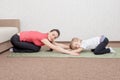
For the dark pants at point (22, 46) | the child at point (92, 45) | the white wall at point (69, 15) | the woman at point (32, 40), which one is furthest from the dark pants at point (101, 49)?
the white wall at point (69, 15)

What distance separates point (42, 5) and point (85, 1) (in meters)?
0.88

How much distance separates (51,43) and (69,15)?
146 cm

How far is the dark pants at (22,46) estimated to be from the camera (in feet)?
11.4

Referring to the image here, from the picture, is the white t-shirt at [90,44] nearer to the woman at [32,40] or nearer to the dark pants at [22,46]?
the woman at [32,40]

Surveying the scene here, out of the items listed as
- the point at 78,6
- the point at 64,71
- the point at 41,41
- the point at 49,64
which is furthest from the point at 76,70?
the point at 78,6

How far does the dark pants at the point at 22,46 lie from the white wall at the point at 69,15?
131cm

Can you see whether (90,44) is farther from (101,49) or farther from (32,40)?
(32,40)

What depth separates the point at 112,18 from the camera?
4.70 m

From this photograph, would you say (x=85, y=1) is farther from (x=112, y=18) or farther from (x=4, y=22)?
(x=4, y=22)

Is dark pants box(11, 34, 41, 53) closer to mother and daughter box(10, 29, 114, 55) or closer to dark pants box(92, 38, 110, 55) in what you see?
mother and daughter box(10, 29, 114, 55)

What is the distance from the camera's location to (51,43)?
346 centimetres

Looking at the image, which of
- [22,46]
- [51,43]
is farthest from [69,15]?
[22,46]

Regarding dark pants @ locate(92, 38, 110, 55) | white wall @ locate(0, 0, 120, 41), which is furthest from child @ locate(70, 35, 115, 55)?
white wall @ locate(0, 0, 120, 41)

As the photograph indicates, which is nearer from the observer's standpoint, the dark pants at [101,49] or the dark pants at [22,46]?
the dark pants at [101,49]
